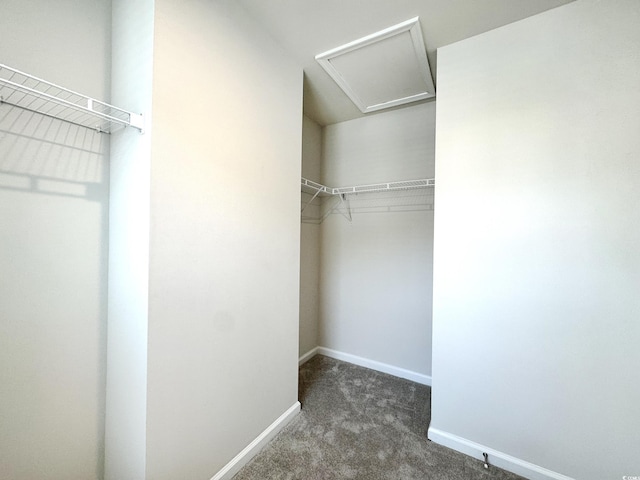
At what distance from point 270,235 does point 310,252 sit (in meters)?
1.24

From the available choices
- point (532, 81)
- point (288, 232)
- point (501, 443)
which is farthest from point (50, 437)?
point (532, 81)

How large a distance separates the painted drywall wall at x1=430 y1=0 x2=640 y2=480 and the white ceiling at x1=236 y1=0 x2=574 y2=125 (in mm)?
94

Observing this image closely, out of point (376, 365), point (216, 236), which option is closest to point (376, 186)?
point (216, 236)

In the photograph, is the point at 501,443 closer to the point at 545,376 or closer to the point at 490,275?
the point at 545,376

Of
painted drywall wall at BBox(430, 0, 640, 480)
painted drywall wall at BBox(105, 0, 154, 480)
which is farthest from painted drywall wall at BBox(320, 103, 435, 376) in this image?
painted drywall wall at BBox(105, 0, 154, 480)

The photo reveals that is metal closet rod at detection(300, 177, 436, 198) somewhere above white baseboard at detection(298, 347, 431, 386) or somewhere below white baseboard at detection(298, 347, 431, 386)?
above

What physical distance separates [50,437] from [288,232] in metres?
1.52

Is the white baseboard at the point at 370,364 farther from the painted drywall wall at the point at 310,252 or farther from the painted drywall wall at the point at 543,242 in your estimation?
the painted drywall wall at the point at 543,242

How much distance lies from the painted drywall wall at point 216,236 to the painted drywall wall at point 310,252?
2.99ft

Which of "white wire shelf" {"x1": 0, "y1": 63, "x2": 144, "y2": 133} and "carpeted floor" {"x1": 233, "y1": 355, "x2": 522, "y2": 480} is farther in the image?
"carpeted floor" {"x1": 233, "y1": 355, "x2": 522, "y2": 480}

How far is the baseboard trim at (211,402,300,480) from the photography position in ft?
4.58

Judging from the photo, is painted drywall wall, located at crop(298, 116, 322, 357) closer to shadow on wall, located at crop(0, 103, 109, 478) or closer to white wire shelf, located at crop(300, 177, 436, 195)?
white wire shelf, located at crop(300, 177, 436, 195)

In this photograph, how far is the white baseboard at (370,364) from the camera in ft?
8.04

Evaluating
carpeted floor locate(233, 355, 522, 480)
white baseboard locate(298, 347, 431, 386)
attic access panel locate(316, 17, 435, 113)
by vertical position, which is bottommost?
carpeted floor locate(233, 355, 522, 480)
